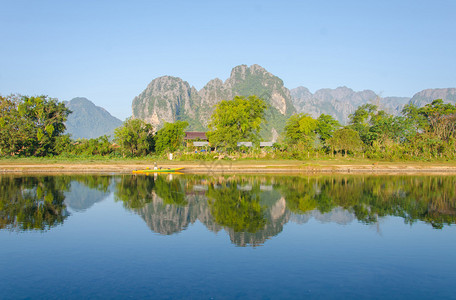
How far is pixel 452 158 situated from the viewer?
4862 cm

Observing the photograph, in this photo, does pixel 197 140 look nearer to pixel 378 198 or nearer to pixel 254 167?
pixel 254 167

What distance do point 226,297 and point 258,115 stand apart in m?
48.7

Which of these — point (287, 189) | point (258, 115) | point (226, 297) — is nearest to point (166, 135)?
point (258, 115)

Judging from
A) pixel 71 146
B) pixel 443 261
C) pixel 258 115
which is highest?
pixel 258 115

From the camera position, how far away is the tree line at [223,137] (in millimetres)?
49969

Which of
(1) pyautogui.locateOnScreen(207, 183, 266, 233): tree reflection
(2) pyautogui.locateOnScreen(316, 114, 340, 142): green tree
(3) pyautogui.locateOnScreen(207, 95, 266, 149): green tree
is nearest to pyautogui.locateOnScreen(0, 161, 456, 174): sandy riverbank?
(3) pyautogui.locateOnScreen(207, 95, 266, 149): green tree

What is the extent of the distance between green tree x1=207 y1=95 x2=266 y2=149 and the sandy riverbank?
Answer: 889cm

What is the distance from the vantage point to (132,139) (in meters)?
53.1

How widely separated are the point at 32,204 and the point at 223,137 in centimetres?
3446

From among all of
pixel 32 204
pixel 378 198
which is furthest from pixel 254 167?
pixel 32 204

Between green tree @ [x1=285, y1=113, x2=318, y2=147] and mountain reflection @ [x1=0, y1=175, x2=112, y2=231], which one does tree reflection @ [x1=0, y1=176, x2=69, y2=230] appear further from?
green tree @ [x1=285, y1=113, x2=318, y2=147]

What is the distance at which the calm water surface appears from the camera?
9656mm

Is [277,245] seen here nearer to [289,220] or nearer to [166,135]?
[289,220]

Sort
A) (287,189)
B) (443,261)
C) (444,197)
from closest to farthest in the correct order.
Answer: (443,261) < (444,197) < (287,189)
